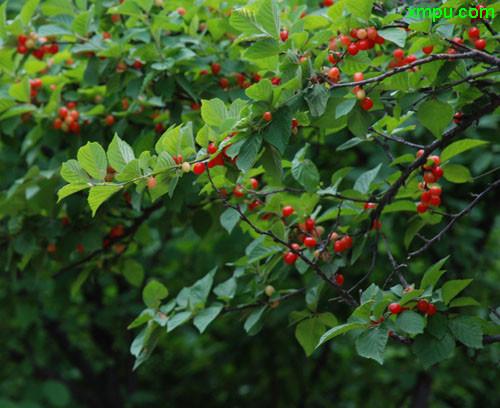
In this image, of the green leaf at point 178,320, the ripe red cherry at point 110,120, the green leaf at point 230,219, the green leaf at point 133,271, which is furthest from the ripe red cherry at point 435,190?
the green leaf at point 133,271

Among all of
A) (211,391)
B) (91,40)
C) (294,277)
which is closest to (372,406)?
(211,391)

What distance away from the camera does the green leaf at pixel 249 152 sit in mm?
1593

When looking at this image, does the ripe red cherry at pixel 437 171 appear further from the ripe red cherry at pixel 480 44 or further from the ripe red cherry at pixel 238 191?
the ripe red cherry at pixel 238 191

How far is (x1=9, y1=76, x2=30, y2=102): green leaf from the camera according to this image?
8.20 feet

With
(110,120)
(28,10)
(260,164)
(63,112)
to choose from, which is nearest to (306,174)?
(260,164)

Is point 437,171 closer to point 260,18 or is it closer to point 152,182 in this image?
point 260,18

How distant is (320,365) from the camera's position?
4688 millimetres

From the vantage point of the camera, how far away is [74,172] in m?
1.61

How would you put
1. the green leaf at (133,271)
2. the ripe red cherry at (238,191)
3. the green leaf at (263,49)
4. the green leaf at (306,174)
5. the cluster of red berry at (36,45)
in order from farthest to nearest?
the green leaf at (133,271), the cluster of red berry at (36,45), the ripe red cherry at (238,191), the green leaf at (306,174), the green leaf at (263,49)

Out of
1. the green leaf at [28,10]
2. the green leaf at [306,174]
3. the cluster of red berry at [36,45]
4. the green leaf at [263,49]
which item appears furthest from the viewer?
the cluster of red berry at [36,45]

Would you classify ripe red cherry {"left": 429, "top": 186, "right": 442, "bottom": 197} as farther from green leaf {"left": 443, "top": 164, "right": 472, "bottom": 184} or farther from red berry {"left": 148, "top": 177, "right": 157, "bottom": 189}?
red berry {"left": 148, "top": 177, "right": 157, "bottom": 189}

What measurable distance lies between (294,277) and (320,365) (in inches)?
31.8

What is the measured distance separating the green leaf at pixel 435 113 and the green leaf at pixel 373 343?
2.10 feet

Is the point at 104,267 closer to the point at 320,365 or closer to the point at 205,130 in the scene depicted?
the point at 205,130
